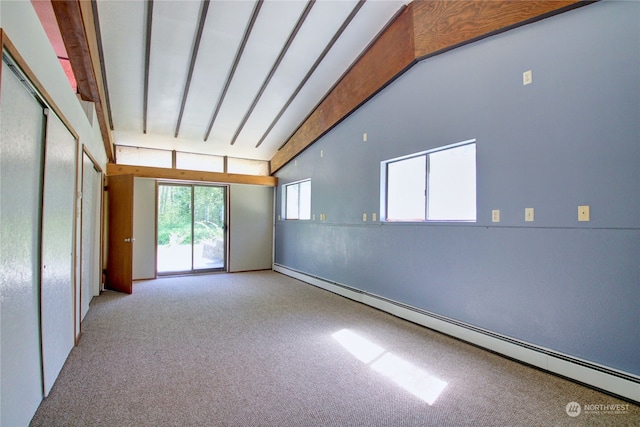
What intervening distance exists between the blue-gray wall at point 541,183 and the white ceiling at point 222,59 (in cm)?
119

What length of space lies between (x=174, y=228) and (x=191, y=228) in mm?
354

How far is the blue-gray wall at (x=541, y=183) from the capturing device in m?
2.26

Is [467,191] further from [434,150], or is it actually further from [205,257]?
[205,257]

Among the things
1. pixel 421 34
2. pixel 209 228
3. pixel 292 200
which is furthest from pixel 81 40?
pixel 292 200

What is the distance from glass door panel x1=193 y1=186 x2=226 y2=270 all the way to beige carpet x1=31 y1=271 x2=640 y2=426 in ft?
10.9

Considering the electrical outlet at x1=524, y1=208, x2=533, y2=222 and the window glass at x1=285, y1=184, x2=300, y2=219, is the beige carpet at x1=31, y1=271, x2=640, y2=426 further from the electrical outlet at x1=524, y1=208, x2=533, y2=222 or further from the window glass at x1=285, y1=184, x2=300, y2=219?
the window glass at x1=285, y1=184, x2=300, y2=219

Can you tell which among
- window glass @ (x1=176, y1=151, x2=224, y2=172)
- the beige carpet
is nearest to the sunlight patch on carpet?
the beige carpet

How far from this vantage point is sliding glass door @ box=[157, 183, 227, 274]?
6.89m

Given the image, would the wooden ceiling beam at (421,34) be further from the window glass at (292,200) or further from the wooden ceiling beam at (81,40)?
the wooden ceiling beam at (81,40)

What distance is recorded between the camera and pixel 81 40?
282 centimetres

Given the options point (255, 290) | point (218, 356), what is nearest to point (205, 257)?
point (255, 290)

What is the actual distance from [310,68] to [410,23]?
164cm

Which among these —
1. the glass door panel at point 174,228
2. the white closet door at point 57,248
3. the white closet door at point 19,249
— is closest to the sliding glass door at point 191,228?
the glass door panel at point 174,228

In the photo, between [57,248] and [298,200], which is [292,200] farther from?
[57,248]
